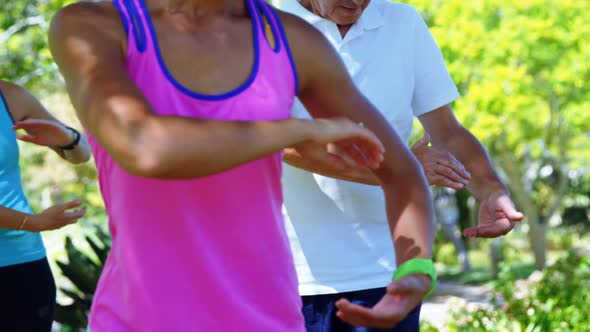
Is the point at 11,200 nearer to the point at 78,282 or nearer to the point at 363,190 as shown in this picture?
the point at 363,190

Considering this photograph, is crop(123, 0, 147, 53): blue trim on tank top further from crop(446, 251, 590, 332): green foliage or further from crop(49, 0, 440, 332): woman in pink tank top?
crop(446, 251, 590, 332): green foliage

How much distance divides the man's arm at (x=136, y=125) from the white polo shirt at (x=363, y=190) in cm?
135

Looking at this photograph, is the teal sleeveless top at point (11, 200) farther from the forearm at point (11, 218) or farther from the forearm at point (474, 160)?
the forearm at point (474, 160)

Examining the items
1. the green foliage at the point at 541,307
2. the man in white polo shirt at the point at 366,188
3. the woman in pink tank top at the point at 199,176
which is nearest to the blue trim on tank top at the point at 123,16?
the woman in pink tank top at the point at 199,176

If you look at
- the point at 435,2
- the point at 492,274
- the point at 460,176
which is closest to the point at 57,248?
the point at 435,2

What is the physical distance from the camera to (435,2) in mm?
15445

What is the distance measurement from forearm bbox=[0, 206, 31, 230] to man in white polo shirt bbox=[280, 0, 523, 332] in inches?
50.0

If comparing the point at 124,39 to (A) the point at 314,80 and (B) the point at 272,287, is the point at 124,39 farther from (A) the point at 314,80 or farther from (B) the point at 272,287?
(B) the point at 272,287

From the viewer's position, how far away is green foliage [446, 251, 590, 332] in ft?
21.3

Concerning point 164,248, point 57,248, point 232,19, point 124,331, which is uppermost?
point 232,19

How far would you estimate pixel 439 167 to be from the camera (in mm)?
2857

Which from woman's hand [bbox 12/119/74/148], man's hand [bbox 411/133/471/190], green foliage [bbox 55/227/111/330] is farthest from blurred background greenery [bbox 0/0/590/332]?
woman's hand [bbox 12/119/74/148]

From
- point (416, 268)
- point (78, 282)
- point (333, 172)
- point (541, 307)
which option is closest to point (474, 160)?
point (333, 172)

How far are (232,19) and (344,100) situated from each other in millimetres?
258
